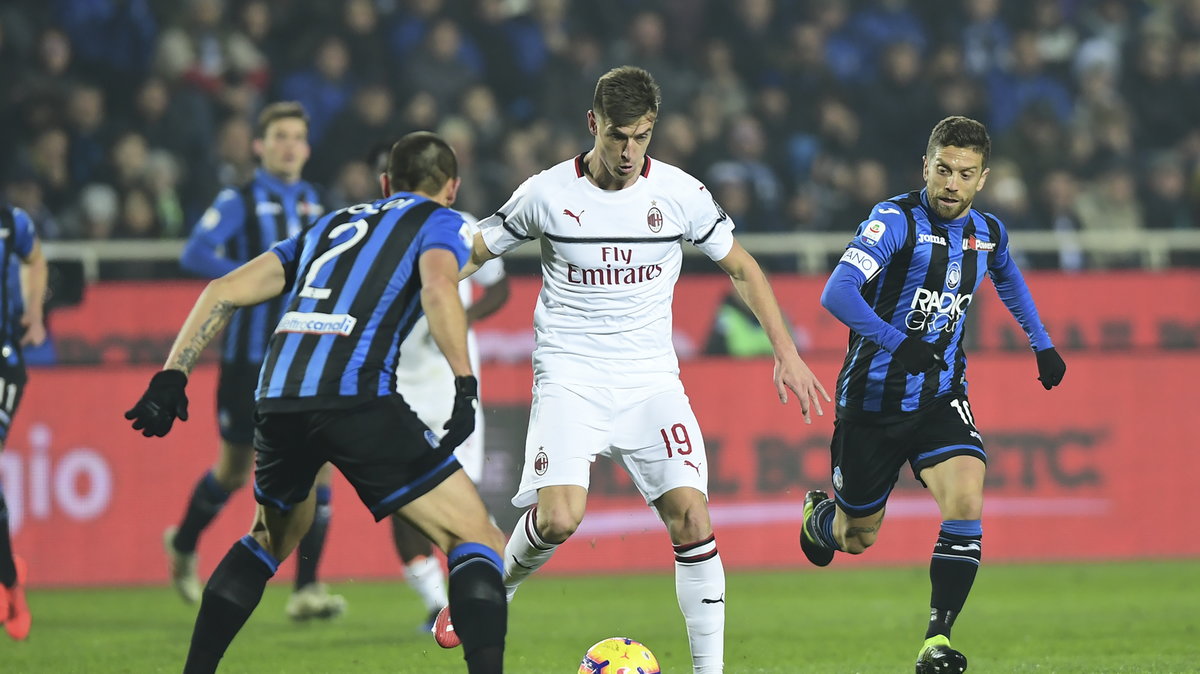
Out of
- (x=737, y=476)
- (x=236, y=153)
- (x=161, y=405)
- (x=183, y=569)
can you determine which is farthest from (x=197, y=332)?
(x=236, y=153)

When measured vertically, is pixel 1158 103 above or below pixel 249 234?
above

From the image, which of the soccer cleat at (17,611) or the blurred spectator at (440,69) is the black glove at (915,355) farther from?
the blurred spectator at (440,69)

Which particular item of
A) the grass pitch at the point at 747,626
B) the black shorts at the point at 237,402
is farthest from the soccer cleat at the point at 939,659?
the black shorts at the point at 237,402

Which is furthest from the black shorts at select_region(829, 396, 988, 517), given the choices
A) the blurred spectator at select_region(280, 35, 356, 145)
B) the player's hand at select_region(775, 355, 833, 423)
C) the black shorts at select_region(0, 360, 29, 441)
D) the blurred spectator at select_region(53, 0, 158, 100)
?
the blurred spectator at select_region(53, 0, 158, 100)

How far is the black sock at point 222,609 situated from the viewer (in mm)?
5188

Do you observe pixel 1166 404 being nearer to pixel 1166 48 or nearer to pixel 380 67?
pixel 1166 48

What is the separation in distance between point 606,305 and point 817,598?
4.27 metres

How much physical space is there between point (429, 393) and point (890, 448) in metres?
2.48

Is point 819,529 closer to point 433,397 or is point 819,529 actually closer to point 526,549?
point 526,549

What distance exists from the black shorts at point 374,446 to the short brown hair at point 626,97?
142cm

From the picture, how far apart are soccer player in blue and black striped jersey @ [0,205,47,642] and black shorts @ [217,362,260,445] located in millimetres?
1025

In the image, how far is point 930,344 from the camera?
6.56m

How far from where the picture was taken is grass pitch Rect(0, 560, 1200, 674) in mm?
7066

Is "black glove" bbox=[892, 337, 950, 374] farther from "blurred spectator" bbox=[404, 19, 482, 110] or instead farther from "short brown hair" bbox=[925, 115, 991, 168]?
"blurred spectator" bbox=[404, 19, 482, 110]
